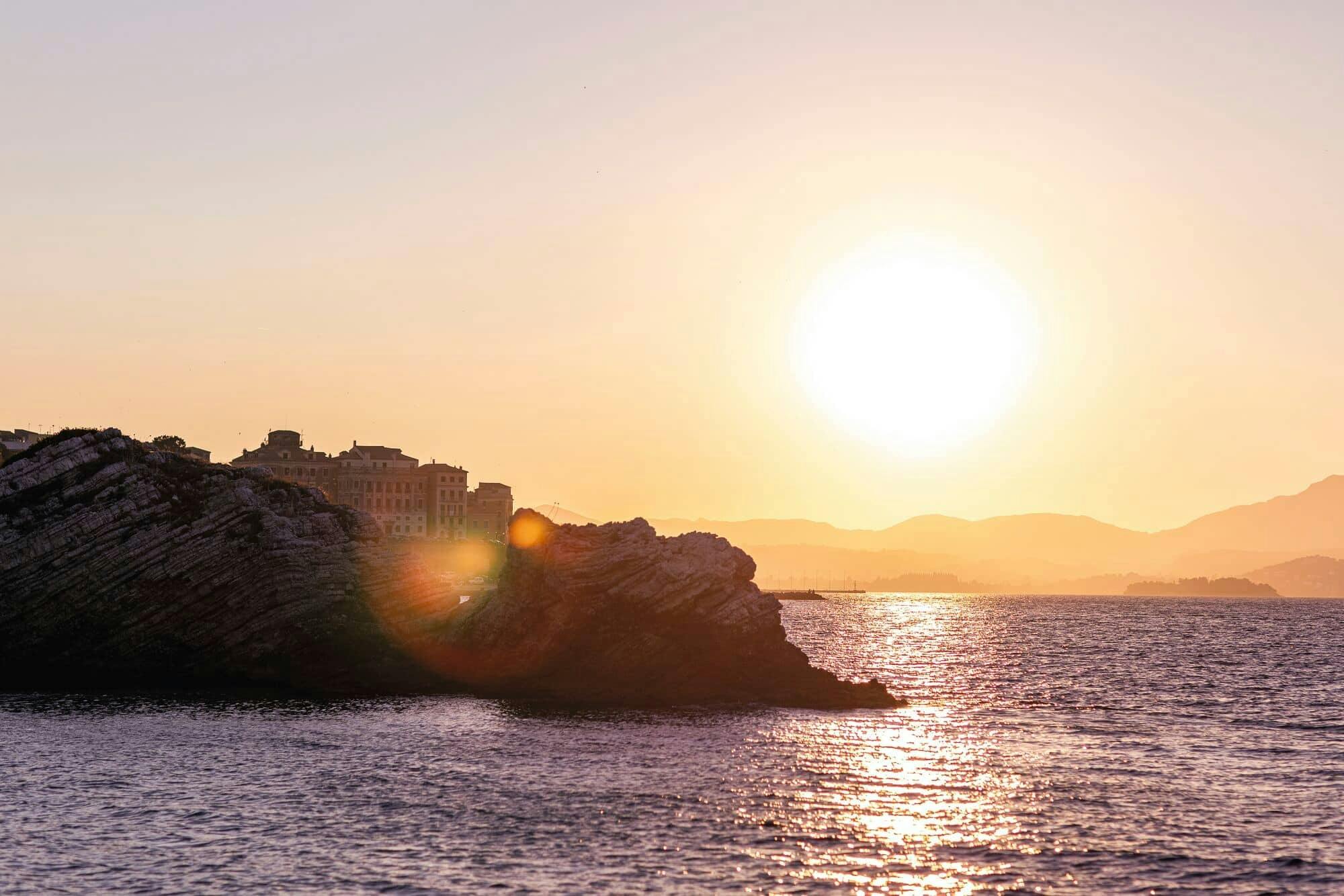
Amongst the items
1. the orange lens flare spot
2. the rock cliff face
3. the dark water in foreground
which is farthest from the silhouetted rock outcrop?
the dark water in foreground

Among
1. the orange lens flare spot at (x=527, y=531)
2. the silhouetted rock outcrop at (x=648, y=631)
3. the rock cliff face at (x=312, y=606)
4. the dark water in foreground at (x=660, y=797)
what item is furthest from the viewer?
the orange lens flare spot at (x=527, y=531)

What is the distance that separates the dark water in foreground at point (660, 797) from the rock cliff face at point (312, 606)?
A: 23.6 ft

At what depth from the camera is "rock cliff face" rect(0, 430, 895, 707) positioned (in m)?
77.6

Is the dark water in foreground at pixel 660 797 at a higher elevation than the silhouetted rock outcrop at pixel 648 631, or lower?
lower

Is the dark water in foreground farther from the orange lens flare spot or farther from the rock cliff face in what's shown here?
the orange lens flare spot

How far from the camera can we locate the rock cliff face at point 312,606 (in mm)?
77562

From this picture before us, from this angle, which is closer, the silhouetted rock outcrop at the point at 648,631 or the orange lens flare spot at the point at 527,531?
the silhouetted rock outcrop at the point at 648,631

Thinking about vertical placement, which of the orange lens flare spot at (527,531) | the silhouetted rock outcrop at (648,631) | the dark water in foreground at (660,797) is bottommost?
the dark water in foreground at (660,797)

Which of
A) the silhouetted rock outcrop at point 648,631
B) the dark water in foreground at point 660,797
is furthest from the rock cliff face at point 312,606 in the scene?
the dark water in foreground at point 660,797

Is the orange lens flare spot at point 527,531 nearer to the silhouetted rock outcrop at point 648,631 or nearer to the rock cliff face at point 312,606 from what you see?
the rock cliff face at point 312,606

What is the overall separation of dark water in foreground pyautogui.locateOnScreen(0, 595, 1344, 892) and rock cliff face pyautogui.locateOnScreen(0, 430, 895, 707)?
23.6ft

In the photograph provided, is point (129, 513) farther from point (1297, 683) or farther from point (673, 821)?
point (1297, 683)

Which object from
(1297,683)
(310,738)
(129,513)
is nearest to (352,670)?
(129,513)

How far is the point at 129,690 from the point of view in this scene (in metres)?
77.0
